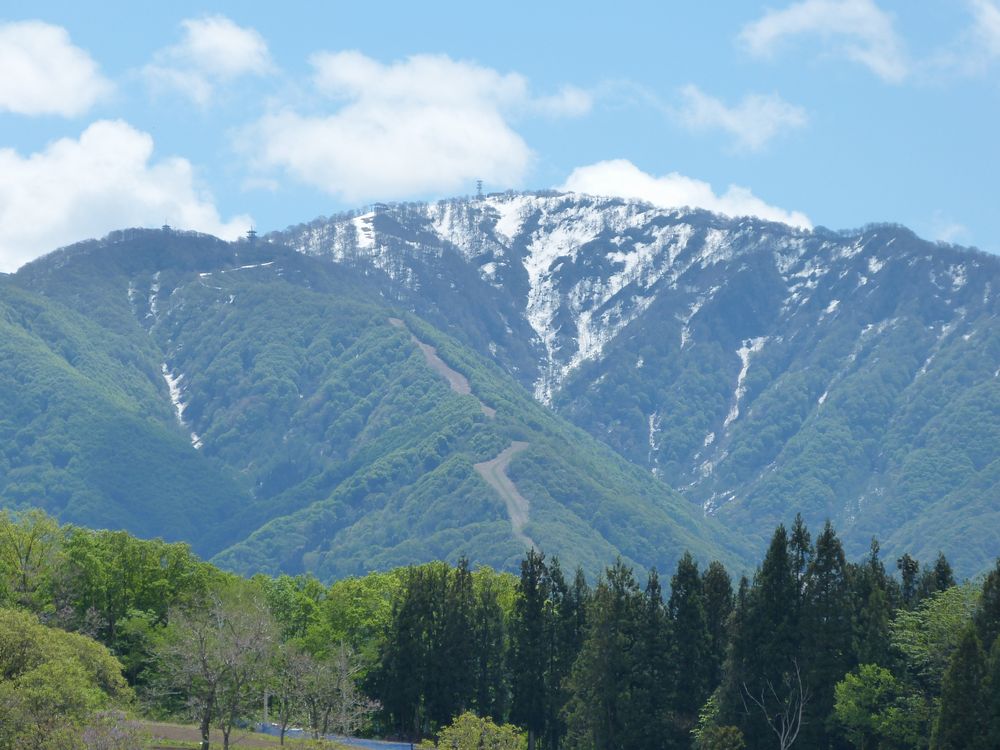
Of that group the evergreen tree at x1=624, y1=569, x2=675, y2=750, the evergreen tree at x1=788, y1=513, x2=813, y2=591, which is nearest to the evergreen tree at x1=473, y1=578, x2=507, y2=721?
the evergreen tree at x1=624, y1=569, x2=675, y2=750

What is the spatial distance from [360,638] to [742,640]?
45428 millimetres

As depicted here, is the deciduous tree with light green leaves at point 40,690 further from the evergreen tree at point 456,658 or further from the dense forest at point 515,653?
the evergreen tree at point 456,658

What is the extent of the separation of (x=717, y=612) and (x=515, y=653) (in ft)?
61.7

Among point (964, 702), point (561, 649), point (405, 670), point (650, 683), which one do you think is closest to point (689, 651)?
point (650, 683)

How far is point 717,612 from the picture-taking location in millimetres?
117500

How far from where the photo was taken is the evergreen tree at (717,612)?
373 ft

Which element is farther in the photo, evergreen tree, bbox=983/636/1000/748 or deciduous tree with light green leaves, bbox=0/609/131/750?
evergreen tree, bbox=983/636/1000/748

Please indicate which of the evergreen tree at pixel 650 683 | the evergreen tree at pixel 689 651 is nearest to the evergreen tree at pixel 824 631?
the evergreen tree at pixel 689 651

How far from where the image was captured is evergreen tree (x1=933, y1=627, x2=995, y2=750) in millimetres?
79875

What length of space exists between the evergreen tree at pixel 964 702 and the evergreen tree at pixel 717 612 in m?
29.7

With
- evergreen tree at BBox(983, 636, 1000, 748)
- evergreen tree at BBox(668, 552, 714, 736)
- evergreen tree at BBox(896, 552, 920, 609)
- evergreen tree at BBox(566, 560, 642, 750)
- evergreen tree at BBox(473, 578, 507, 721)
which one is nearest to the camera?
evergreen tree at BBox(983, 636, 1000, 748)

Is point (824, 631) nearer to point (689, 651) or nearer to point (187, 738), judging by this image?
point (689, 651)

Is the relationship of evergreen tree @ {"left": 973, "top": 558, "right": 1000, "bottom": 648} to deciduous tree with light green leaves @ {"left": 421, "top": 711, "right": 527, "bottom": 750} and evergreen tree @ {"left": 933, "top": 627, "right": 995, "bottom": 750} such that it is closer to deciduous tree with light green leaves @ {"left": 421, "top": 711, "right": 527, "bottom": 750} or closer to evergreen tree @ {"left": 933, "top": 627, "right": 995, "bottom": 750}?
evergreen tree @ {"left": 933, "top": 627, "right": 995, "bottom": 750}

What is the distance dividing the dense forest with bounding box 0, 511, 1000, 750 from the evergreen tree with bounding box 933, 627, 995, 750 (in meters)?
0.11
